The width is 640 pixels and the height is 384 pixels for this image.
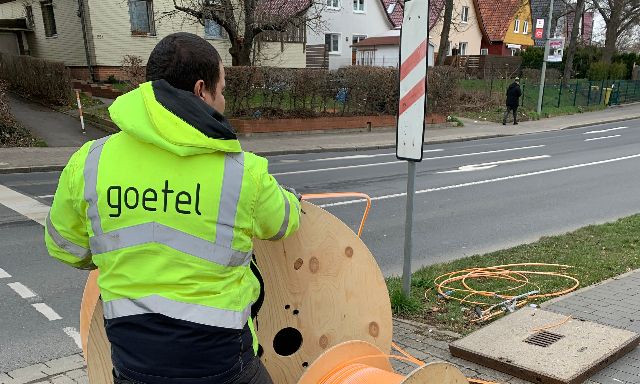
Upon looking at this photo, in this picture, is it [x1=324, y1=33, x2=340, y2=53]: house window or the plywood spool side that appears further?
[x1=324, y1=33, x2=340, y2=53]: house window

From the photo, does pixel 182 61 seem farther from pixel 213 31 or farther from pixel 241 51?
pixel 213 31

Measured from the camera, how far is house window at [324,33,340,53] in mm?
42562

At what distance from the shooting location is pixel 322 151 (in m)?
17.0

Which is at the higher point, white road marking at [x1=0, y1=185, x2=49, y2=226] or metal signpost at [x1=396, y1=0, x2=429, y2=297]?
metal signpost at [x1=396, y1=0, x2=429, y2=297]

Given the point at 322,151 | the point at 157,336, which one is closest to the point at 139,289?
the point at 157,336

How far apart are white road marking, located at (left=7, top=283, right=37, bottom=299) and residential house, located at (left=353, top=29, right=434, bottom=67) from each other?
34.8m

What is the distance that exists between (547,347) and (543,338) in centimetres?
16

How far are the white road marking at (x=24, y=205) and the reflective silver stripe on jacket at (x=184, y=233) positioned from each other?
23.9ft

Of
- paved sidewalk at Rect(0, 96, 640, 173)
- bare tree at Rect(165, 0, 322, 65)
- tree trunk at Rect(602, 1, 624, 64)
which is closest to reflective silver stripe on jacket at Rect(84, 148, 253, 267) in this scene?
paved sidewalk at Rect(0, 96, 640, 173)

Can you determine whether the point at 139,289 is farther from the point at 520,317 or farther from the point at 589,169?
the point at 589,169

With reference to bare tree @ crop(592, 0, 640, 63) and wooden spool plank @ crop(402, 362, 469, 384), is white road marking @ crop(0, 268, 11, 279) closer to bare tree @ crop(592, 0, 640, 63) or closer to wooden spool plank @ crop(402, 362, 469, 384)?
wooden spool plank @ crop(402, 362, 469, 384)

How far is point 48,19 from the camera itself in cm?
3002

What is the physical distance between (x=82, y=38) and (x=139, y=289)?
93.6 feet

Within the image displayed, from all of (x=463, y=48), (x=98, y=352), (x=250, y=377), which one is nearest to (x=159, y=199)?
(x=250, y=377)
